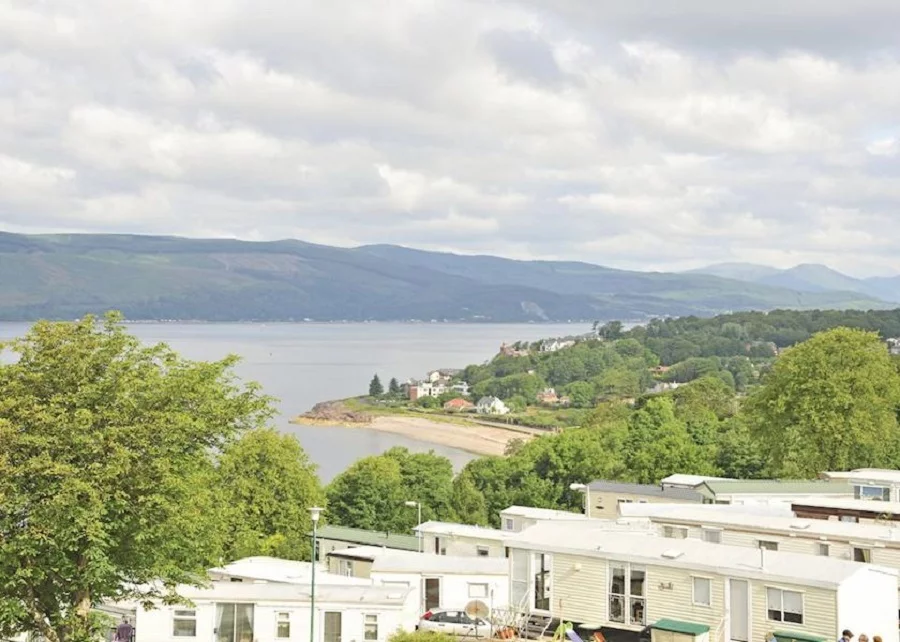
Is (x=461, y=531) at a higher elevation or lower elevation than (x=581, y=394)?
higher

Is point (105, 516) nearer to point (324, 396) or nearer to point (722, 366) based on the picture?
point (324, 396)

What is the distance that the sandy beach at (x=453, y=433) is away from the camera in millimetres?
128250

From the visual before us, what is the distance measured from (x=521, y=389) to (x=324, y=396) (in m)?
34.1

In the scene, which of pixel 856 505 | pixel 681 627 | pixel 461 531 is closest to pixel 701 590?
pixel 681 627

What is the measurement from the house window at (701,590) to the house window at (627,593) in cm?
94

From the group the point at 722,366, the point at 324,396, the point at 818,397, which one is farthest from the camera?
the point at 722,366

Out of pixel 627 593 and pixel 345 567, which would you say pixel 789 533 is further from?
pixel 345 567

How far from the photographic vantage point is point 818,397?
4878cm

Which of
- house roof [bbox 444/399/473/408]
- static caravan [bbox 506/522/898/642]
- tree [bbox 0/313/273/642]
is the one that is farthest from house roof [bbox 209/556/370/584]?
house roof [bbox 444/399/473/408]

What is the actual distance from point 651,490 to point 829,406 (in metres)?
11.8

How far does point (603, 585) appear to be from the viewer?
2058cm

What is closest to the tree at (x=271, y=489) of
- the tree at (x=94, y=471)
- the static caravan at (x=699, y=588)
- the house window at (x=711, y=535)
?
the house window at (x=711, y=535)

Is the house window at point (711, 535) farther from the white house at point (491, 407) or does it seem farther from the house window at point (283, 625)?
the white house at point (491, 407)

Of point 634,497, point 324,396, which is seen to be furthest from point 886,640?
point 324,396
